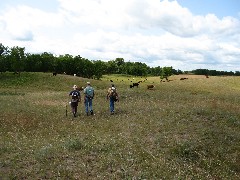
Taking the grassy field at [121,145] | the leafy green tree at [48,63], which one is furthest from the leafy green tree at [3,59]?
the grassy field at [121,145]

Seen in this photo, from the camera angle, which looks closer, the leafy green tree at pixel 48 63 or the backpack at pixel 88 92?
the backpack at pixel 88 92

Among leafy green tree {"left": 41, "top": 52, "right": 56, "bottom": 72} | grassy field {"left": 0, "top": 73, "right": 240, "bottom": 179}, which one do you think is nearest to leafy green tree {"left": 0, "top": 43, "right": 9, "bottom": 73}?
leafy green tree {"left": 41, "top": 52, "right": 56, "bottom": 72}

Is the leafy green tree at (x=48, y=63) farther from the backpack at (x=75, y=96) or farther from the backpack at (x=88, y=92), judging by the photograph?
the backpack at (x=75, y=96)

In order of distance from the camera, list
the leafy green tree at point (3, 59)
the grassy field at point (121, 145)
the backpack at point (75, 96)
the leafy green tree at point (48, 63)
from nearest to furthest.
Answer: the grassy field at point (121, 145) → the backpack at point (75, 96) → the leafy green tree at point (3, 59) → the leafy green tree at point (48, 63)

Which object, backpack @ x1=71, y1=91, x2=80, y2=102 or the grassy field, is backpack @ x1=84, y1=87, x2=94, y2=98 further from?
the grassy field

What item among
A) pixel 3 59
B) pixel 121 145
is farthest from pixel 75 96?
pixel 3 59

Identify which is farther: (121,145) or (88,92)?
(88,92)

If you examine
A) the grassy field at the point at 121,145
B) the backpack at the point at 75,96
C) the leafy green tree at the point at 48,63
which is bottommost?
the grassy field at the point at 121,145

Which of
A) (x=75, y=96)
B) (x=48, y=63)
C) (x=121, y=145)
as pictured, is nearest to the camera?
(x=121, y=145)

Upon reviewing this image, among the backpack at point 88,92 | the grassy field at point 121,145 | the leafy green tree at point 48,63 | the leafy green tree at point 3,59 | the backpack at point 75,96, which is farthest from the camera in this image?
the leafy green tree at point 48,63

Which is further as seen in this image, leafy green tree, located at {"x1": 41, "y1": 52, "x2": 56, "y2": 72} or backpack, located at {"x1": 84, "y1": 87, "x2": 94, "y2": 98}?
leafy green tree, located at {"x1": 41, "y1": 52, "x2": 56, "y2": 72}

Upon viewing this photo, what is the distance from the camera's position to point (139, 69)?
16888 centimetres

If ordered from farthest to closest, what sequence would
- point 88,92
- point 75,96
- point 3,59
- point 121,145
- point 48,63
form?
1. point 48,63
2. point 3,59
3. point 88,92
4. point 75,96
5. point 121,145

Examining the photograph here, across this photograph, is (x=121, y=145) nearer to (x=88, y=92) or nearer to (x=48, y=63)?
(x=88, y=92)
